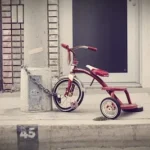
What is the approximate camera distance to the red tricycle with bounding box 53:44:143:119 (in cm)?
594

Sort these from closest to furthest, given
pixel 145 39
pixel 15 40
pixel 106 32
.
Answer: pixel 15 40 → pixel 145 39 → pixel 106 32

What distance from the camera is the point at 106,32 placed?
9.34 meters

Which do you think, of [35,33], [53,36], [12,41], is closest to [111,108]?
[35,33]

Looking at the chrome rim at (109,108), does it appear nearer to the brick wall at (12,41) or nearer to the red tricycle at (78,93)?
the red tricycle at (78,93)

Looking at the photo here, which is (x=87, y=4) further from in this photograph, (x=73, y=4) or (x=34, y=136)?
(x=34, y=136)

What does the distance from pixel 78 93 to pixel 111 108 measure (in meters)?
0.65

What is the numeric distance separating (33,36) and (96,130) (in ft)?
4.64

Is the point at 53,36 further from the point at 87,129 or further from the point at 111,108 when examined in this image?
the point at 87,129

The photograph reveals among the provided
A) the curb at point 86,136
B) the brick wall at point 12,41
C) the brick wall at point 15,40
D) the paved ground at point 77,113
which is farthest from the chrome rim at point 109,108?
the brick wall at point 12,41

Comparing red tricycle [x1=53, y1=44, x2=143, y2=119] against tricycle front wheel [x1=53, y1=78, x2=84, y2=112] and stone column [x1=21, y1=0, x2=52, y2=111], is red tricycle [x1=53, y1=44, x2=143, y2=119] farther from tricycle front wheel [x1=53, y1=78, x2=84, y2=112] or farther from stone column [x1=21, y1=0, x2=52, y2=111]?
stone column [x1=21, y1=0, x2=52, y2=111]

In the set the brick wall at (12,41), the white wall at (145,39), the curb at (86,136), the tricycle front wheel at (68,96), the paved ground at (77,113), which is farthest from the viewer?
the white wall at (145,39)

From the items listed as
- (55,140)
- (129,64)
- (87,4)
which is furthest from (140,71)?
(55,140)

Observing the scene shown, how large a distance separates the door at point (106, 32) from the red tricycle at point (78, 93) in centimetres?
280

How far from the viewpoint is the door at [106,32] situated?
929cm
